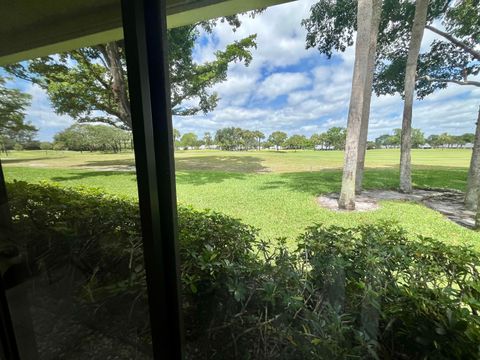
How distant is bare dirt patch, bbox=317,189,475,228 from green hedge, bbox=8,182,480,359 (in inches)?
7.8

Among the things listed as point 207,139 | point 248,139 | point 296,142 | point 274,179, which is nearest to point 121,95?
point 207,139

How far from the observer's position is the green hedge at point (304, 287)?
606 millimetres

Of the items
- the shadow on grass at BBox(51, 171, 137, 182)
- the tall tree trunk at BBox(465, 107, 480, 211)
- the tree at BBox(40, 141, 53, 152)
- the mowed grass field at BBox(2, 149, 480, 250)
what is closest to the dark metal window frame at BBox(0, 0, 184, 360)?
the mowed grass field at BBox(2, 149, 480, 250)

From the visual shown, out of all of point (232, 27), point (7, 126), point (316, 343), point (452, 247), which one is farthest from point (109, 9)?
point (452, 247)

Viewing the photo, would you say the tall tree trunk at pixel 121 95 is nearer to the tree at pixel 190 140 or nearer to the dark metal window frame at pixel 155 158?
the dark metal window frame at pixel 155 158

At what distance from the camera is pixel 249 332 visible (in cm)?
83

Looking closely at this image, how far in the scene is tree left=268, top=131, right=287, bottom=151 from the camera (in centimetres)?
109

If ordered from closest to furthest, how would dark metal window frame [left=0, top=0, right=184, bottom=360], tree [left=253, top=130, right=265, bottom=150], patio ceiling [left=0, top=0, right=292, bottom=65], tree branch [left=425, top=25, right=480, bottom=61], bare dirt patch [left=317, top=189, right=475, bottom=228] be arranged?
dark metal window frame [left=0, top=0, right=184, bottom=360]
tree branch [left=425, top=25, right=480, bottom=61]
bare dirt patch [left=317, top=189, right=475, bottom=228]
patio ceiling [left=0, top=0, right=292, bottom=65]
tree [left=253, top=130, right=265, bottom=150]

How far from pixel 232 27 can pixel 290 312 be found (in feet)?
4.33

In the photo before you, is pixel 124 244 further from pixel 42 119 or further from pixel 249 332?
pixel 42 119

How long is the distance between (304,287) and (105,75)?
1.61m

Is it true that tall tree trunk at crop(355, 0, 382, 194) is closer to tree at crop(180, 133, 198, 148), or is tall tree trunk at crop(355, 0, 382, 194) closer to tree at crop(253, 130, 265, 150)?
tree at crop(253, 130, 265, 150)

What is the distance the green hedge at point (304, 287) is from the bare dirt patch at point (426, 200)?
0.65 feet

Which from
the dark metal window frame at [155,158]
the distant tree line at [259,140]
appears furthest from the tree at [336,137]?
the dark metal window frame at [155,158]
